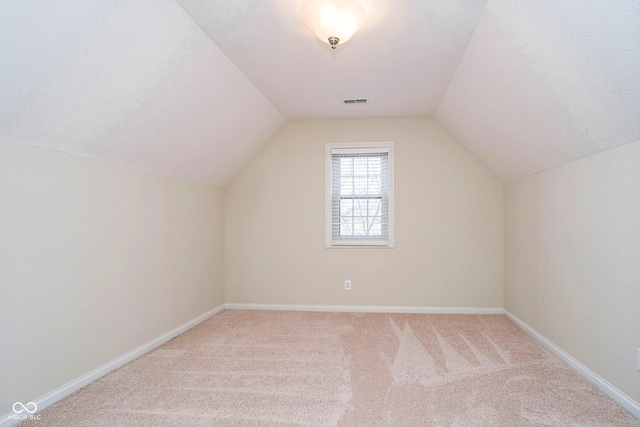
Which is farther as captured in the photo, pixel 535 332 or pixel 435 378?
pixel 535 332

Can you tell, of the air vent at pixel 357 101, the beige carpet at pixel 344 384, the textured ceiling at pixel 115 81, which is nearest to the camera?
the textured ceiling at pixel 115 81

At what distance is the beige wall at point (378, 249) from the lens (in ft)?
13.2

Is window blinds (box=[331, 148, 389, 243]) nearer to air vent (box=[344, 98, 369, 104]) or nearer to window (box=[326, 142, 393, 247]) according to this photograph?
window (box=[326, 142, 393, 247])

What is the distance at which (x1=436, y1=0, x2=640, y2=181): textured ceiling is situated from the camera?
1.56 meters

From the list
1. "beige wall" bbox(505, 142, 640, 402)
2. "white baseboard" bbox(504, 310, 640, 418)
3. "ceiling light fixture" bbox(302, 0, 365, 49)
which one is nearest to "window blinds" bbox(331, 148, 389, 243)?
"beige wall" bbox(505, 142, 640, 402)

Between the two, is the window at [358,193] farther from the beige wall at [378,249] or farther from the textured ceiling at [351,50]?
the textured ceiling at [351,50]

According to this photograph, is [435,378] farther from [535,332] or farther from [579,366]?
[535,332]

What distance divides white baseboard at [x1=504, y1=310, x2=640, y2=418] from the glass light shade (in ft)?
8.98

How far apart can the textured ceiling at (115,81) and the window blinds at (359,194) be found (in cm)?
157

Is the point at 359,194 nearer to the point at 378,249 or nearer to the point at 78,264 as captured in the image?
the point at 378,249

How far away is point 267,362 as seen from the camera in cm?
267

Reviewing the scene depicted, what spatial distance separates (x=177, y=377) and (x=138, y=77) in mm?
2059

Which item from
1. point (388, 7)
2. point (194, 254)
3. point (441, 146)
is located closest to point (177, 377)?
point (194, 254)

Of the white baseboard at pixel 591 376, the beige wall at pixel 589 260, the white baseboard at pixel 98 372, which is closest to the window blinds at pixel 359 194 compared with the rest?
the beige wall at pixel 589 260
